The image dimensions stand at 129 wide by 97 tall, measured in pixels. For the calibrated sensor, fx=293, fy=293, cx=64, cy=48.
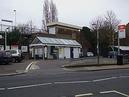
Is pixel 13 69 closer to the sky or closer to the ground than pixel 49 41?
closer to the ground

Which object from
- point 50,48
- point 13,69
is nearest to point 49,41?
point 50,48

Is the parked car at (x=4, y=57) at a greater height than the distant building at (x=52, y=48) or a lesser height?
lesser

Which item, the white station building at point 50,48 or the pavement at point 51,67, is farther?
the white station building at point 50,48

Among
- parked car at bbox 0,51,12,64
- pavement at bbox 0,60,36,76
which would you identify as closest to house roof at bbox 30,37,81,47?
parked car at bbox 0,51,12,64

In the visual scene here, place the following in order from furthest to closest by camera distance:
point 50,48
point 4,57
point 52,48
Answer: point 52,48, point 50,48, point 4,57

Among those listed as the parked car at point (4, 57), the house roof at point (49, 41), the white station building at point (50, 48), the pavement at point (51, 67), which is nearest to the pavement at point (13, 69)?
the pavement at point (51, 67)

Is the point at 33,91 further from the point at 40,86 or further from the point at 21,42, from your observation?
the point at 21,42

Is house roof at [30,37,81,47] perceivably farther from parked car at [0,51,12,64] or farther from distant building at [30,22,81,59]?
parked car at [0,51,12,64]

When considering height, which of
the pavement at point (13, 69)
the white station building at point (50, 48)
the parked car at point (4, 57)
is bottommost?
the pavement at point (13, 69)

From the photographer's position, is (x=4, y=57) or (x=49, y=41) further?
(x=49, y=41)

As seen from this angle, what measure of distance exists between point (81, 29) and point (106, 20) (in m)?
12.4

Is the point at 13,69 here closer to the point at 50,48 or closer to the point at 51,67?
the point at 51,67

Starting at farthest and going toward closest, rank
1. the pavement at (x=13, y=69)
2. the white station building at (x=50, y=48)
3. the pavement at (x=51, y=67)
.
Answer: the white station building at (x=50, y=48)
the pavement at (x=51, y=67)
the pavement at (x=13, y=69)

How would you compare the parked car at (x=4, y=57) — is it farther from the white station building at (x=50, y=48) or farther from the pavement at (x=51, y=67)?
the white station building at (x=50, y=48)
